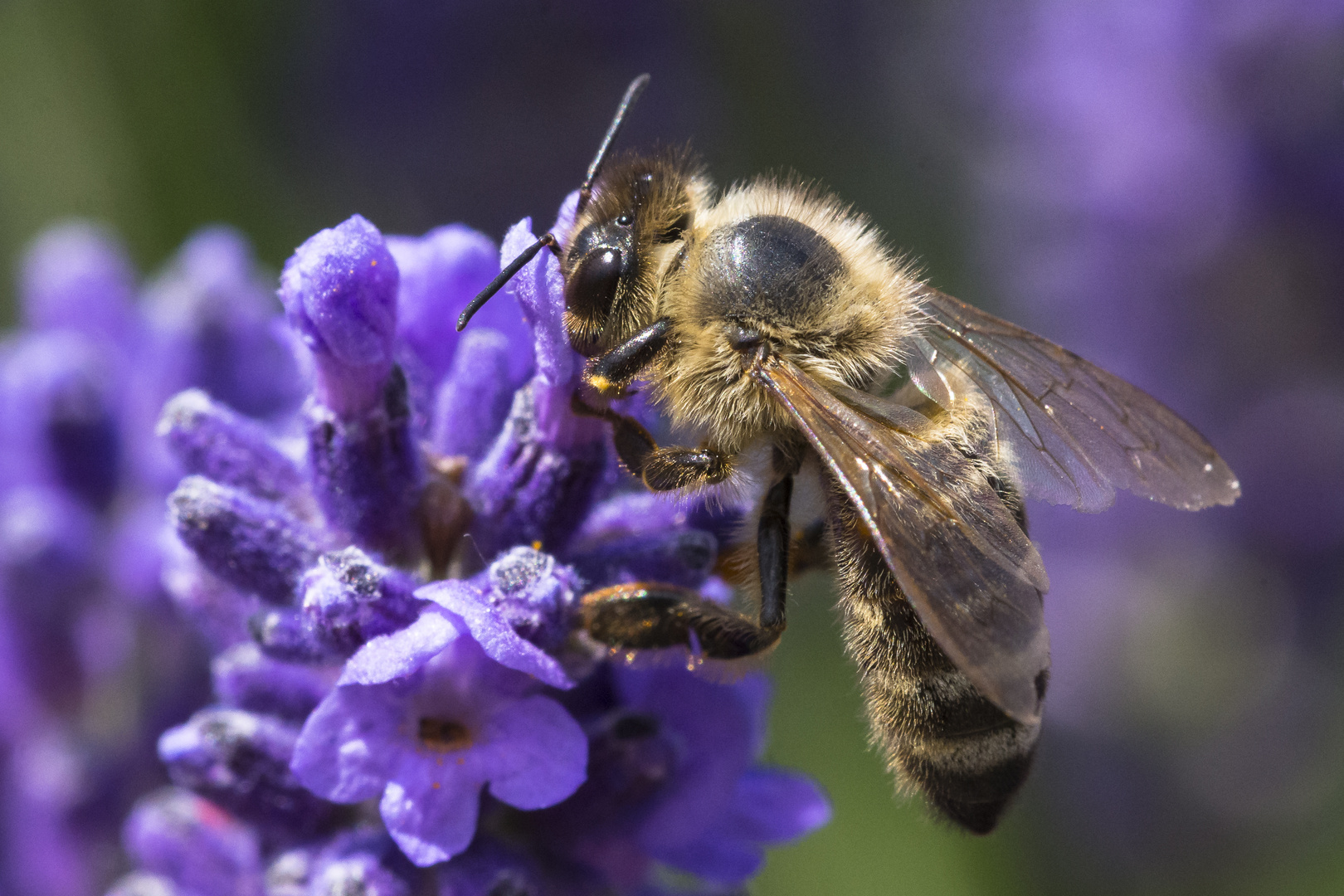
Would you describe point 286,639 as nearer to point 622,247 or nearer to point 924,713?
point 622,247

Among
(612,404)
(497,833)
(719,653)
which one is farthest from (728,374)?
(497,833)

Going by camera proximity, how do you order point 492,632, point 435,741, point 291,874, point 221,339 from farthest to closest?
point 221,339
point 291,874
point 435,741
point 492,632

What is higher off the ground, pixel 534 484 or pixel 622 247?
pixel 622 247

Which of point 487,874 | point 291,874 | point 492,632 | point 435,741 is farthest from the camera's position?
point 291,874

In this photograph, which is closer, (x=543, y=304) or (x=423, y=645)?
(x=423, y=645)

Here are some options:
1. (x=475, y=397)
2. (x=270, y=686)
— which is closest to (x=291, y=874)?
(x=270, y=686)

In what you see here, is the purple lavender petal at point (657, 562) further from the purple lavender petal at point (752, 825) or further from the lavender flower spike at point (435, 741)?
the purple lavender petal at point (752, 825)

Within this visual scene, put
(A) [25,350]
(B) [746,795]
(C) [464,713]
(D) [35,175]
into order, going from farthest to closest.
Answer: (D) [35,175] → (A) [25,350] → (B) [746,795] → (C) [464,713]

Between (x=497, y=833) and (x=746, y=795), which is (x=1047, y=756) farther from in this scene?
(x=497, y=833)
